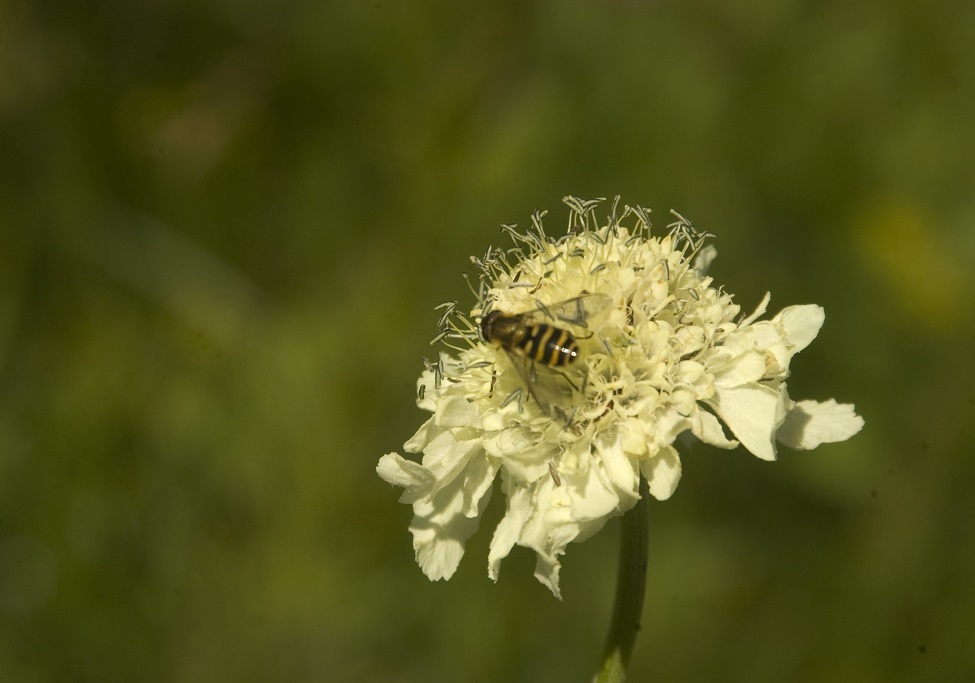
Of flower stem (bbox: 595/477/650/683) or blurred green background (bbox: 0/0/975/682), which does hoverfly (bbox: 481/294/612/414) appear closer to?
flower stem (bbox: 595/477/650/683)

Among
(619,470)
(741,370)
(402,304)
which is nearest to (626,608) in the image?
(619,470)

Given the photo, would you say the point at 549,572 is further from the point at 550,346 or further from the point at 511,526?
the point at 550,346

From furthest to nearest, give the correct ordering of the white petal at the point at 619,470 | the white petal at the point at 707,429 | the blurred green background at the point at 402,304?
the blurred green background at the point at 402,304 < the white petal at the point at 707,429 < the white petal at the point at 619,470

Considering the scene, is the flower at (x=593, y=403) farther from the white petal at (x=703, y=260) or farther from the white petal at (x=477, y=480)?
the white petal at (x=703, y=260)

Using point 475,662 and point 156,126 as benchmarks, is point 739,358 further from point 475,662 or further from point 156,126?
point 156,126

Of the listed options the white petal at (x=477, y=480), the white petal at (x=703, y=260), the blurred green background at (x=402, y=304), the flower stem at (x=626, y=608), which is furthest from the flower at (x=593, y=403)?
the blurred green background at (x=402, y=304)

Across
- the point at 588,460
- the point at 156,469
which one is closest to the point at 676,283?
the point at 588,460
